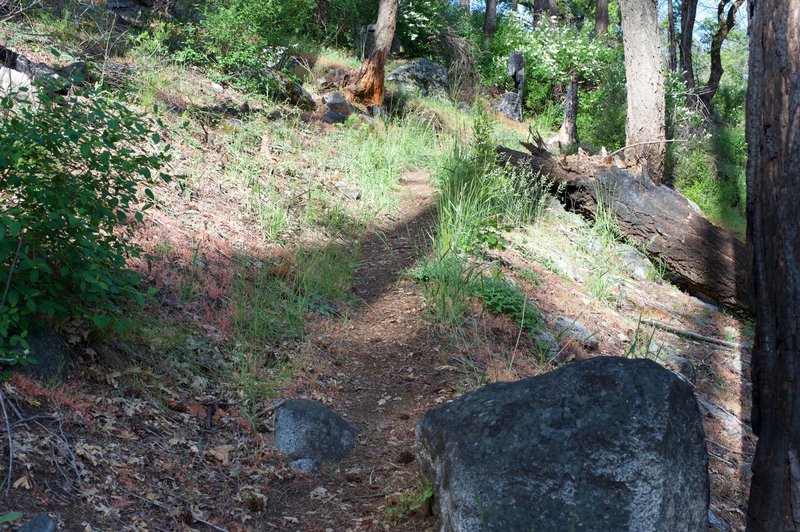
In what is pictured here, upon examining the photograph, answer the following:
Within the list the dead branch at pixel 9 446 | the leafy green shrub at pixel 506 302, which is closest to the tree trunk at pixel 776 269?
the leafy green shrub at pixel 506 302

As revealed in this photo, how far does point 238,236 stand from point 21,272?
3.11 metres

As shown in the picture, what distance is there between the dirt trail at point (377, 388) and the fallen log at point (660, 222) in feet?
8.11

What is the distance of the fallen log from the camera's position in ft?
25.7

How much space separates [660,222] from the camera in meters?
8.24

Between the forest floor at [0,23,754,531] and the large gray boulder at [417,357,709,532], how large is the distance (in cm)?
54

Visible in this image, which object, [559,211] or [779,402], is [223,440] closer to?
[779,402]

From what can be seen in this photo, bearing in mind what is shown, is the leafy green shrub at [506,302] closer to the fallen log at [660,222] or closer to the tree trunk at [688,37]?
the fallen log at [660,222]

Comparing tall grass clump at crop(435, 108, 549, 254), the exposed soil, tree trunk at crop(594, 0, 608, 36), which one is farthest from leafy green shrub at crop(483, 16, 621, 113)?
the exposed soil

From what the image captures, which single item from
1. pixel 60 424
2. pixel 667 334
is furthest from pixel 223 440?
pixel 667 334

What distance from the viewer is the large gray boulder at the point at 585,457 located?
2.85m

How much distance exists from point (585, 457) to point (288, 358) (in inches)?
103

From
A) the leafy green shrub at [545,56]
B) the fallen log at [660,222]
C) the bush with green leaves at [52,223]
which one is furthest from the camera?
the leafy green shrub at [545,56]

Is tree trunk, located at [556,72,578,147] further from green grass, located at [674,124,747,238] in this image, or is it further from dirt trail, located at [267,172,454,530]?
dirt trail, located at [267,172,454,530]

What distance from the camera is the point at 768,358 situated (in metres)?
3.34
